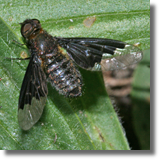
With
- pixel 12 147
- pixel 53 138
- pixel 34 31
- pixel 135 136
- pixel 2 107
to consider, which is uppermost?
pixel 34 31

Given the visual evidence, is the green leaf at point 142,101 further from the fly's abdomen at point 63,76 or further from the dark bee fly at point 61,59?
the fly's abdomen at point 63,76

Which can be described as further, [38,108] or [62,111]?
[62,111]

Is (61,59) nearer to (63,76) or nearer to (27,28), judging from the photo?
(63,76)

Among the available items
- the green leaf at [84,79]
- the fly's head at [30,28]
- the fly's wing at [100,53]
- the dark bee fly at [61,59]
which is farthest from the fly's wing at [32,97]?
the fly's wing at [100,53]

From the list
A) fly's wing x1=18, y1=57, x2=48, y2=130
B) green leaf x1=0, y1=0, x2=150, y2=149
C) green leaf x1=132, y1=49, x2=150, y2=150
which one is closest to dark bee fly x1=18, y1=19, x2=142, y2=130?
fly's wing x1=18, y1=57, x2=48, y2=130

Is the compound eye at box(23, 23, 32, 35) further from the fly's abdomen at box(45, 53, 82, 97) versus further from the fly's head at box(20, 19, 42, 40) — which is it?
the fly's abdomen at box(45, 53, 82, 97)

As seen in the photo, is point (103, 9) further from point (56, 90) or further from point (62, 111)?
point (62, 111)

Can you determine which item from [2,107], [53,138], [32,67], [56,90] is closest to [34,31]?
[32,67]
